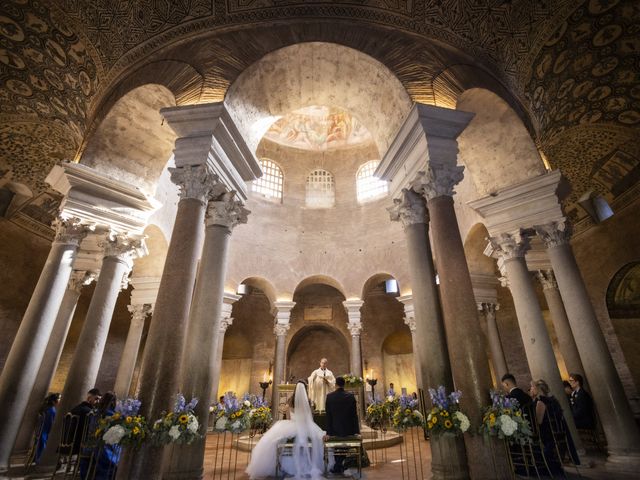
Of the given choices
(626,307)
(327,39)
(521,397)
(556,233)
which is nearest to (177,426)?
(521,397)

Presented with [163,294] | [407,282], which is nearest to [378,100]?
[163,294]

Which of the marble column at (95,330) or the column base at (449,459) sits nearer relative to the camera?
the column base at (449,459)

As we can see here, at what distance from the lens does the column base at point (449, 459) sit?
14.2ft

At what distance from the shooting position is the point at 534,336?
7.00m

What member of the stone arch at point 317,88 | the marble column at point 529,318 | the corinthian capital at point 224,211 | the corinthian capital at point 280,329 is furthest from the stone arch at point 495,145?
the corinthian capital at point 280,329

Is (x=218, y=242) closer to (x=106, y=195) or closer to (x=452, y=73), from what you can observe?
(x=106, y=195)

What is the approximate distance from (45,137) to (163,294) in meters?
7.74

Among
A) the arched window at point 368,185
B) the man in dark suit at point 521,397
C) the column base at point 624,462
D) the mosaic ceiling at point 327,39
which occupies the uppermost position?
the arched window at point 368,185

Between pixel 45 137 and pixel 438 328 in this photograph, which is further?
pixel 45 137

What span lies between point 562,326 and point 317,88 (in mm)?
7996

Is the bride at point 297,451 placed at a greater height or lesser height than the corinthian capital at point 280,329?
lesser

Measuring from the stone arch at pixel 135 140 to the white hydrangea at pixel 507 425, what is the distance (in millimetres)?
7449

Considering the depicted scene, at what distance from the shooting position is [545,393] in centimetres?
527

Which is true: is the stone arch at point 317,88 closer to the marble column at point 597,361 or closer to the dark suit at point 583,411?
the marble column at point 597,361
